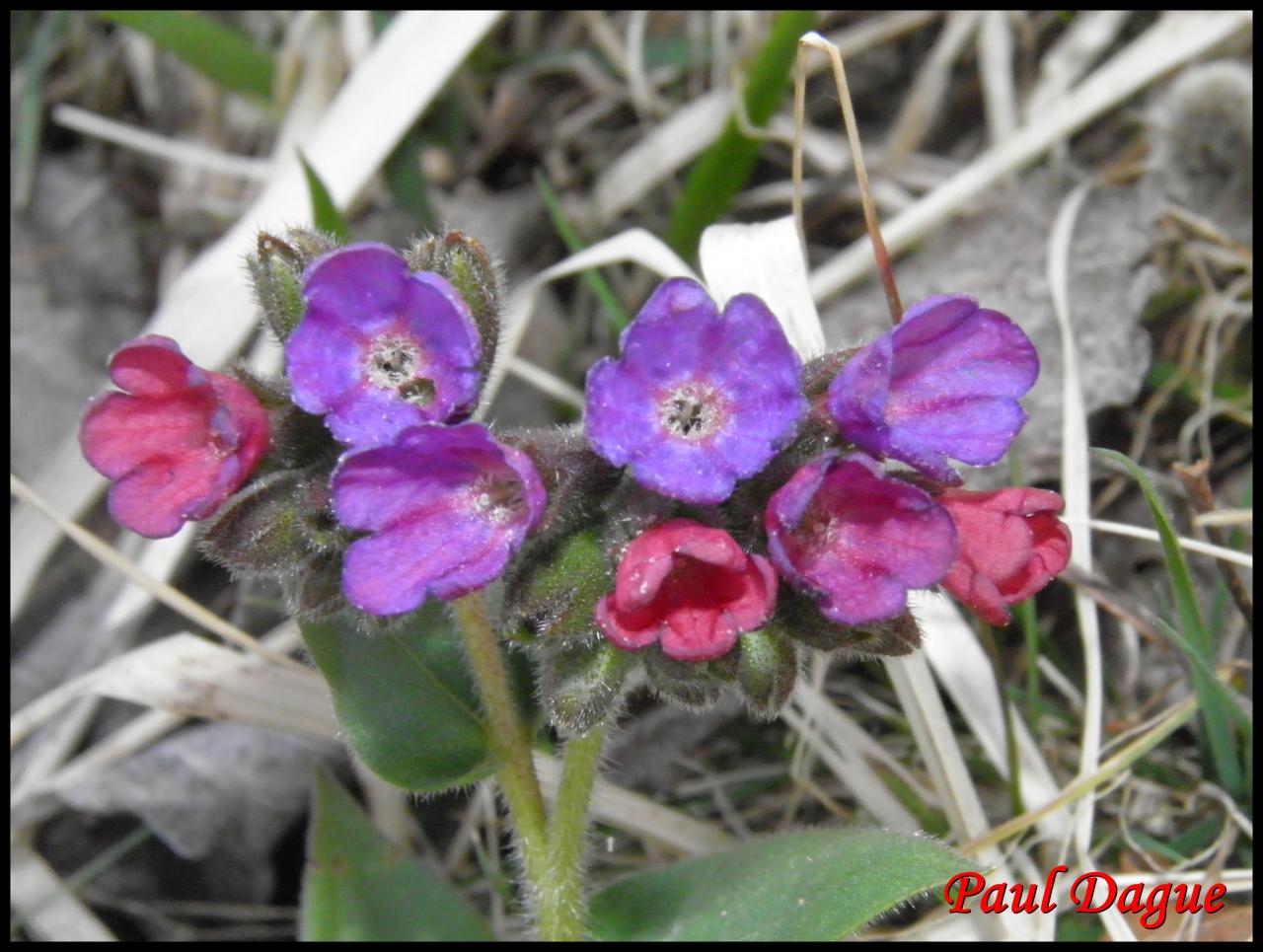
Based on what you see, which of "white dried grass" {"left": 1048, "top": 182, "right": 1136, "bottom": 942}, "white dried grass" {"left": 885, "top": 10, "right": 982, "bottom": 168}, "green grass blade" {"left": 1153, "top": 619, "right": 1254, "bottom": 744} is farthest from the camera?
"white dried grass" {"left": 885, "top": 10, "right": 982, "bottom": 168}

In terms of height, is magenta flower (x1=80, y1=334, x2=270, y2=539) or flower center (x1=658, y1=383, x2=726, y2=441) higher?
flower center (x1=658, y1=383, x2=726, y2=441)

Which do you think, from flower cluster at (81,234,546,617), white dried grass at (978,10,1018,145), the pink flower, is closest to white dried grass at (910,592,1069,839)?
the pink flower

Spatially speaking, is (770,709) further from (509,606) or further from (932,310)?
(932,310)

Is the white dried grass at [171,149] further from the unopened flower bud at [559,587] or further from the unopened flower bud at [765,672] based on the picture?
the unopened flower bud at [765,672]

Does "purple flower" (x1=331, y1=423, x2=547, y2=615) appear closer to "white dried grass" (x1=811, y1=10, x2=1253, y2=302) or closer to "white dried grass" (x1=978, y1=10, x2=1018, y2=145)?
"white dried grass" (x1=811, y1=10, x2=1253, y2=302)

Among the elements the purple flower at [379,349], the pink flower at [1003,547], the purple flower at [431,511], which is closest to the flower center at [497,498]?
the purple flower at [431,511]

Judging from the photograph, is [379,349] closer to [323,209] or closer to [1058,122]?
[323,209]
